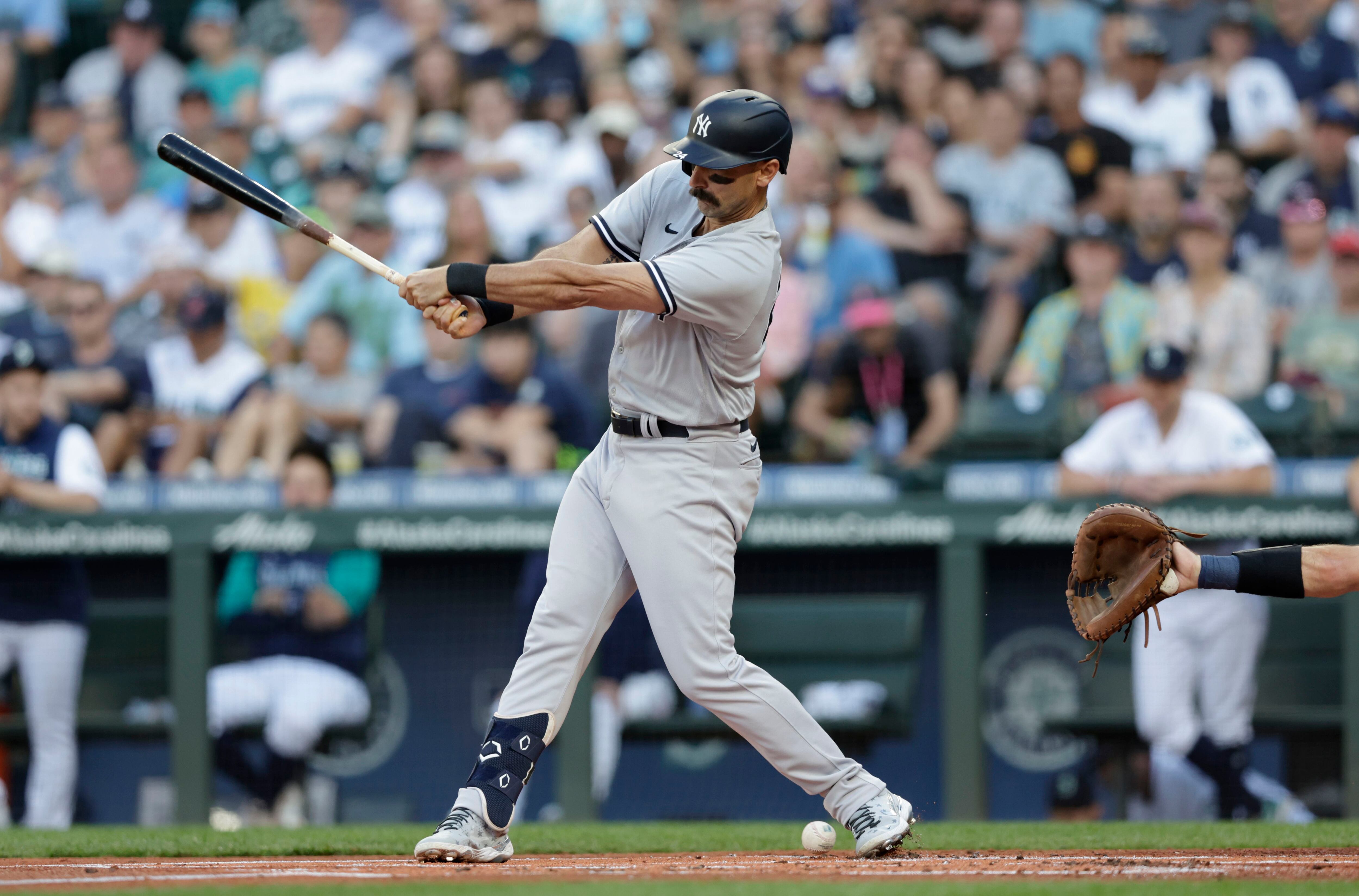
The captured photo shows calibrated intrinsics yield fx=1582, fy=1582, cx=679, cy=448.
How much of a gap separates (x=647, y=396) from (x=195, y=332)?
4341mm

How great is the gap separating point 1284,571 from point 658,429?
144cm

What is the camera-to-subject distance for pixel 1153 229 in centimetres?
706

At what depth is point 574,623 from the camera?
11.7 ft

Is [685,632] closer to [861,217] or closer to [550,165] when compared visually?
[861,217]

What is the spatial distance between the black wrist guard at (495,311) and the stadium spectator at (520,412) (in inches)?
110

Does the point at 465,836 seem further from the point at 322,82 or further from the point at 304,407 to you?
the point at 322,82

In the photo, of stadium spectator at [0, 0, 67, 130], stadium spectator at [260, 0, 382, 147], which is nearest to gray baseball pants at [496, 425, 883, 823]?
stadium spectator at [260, 0, 382, 147]

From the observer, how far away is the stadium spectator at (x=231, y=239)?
26.7 ft

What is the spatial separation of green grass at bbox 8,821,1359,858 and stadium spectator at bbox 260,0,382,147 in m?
4.83

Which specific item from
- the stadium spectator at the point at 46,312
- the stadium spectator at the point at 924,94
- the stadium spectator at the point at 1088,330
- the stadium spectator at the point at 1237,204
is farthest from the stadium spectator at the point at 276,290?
the stadium spectator at the point at 1237,204

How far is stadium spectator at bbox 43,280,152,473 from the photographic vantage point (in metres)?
7.11

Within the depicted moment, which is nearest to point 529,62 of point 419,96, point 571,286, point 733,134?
point 419,96

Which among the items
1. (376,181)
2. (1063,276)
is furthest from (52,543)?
(1063,276)

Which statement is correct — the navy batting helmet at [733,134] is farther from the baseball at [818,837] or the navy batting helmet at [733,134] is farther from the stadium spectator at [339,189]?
the stadium spectator at [339,189]
